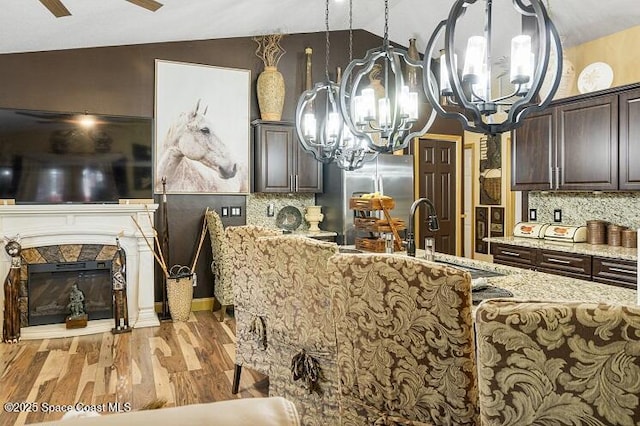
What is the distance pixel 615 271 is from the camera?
377 cm

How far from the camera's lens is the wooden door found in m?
6.68

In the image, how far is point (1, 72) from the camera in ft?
14.4

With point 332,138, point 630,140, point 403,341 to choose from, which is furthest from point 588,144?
point 403,341

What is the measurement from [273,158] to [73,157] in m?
2.07

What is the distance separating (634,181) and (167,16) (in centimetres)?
417

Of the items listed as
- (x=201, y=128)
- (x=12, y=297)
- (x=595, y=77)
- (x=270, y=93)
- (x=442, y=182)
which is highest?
(x=270, y=93)

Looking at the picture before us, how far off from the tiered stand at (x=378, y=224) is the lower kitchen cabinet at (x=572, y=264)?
1928mm

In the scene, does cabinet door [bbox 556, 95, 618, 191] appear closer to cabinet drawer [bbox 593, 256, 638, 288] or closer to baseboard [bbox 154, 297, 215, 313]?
cabinet drawer [bbox 593, 256, 638, 288]

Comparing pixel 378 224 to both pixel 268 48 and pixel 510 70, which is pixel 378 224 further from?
pixel 268 48

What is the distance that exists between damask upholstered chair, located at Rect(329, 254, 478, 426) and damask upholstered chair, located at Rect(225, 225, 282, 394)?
979mm

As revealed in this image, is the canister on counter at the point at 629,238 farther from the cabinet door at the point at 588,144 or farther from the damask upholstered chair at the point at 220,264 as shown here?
the damask upholstered chair at the point at 220,264

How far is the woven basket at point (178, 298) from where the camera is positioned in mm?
4816

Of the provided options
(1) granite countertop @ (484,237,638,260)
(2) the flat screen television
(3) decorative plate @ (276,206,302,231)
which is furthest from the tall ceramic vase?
(1) granite countertop @ (484,237,638,260)

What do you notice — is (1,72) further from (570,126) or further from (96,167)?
(570,126)
